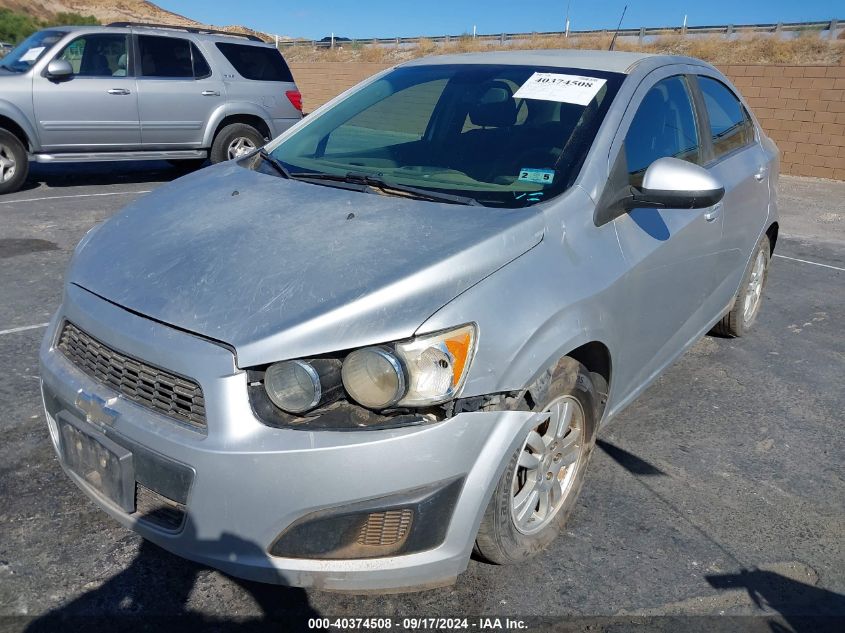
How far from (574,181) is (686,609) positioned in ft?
5.01

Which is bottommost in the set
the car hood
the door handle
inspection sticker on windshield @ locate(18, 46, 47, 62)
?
the car hood

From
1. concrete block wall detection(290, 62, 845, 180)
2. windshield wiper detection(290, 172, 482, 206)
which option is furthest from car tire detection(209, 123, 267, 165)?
concrete block wall detection(290, 62, 845, 180)

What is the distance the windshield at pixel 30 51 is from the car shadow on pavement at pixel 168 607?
7.95 m

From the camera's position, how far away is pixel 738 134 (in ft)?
14.6

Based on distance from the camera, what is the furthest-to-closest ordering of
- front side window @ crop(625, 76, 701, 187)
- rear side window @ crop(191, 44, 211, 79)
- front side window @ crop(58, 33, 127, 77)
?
rear side window @ crop(191, 44, 211, 79)
front side window @ crop(58, 33, 127, 77)
front side window @ crop(625, 76, 701, 187)

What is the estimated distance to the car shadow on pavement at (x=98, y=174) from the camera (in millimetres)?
9781

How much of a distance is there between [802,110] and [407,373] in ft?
47.7

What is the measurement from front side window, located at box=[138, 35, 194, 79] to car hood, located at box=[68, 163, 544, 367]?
7.24 m

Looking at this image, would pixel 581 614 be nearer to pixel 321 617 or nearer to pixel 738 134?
pixel 321 617

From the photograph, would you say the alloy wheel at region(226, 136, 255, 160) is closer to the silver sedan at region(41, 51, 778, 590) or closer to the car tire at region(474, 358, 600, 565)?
the silver sedan at region(41, 51, 778, 590)

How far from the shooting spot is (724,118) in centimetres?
427

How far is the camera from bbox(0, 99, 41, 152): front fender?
8352 millimetres

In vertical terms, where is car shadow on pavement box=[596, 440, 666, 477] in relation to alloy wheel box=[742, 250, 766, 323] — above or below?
below

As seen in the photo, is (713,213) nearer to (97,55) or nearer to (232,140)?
(232,140)
